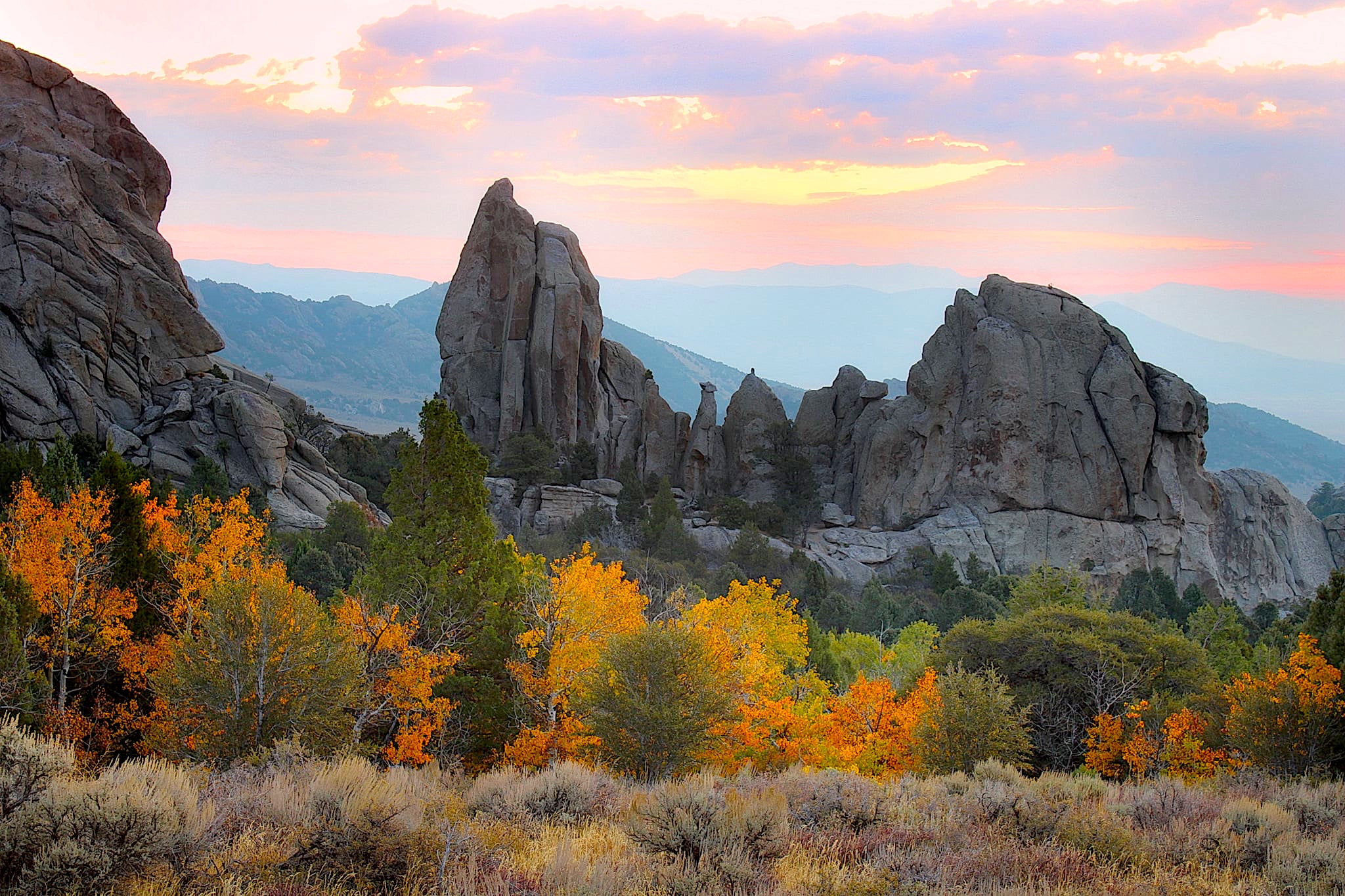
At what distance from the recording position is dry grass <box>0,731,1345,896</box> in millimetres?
8750

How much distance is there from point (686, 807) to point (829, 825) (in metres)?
2.35

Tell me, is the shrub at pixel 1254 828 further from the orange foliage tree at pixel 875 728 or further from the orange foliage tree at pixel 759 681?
the orange foliage tree at pixel 875 728

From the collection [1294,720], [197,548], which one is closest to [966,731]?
[1294,720]

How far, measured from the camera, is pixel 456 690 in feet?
80.9

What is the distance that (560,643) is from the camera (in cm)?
2506

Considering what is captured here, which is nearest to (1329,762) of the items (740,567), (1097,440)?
(740,567)

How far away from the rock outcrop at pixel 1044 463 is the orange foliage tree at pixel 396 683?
46812mm

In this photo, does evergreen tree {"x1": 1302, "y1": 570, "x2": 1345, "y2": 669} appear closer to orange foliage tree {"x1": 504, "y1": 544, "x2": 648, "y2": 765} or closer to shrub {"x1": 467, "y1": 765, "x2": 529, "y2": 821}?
orange foliage tree {"x1": 504, "y1": 544, "x2": 648, "y2": 765}

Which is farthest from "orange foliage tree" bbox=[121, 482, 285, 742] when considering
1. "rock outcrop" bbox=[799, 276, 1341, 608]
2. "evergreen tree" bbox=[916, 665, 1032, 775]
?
"rock outcrop" bbox=[799, 276, 1341, 608]

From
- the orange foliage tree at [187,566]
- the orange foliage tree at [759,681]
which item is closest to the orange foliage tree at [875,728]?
the orange foliage tree at [759,681]

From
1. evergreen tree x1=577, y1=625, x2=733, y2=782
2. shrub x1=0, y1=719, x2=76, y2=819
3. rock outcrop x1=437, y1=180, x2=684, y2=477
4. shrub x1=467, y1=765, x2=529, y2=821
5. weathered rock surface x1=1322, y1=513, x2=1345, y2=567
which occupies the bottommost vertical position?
weathered rock surface x1=1322, y1=513, x2=1345, y2=567

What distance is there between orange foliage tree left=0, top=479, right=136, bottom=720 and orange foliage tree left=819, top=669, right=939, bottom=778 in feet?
58.4

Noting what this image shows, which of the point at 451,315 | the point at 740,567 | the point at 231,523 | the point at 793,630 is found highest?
the point at 451,315

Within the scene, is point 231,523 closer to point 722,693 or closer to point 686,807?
point 722,693
